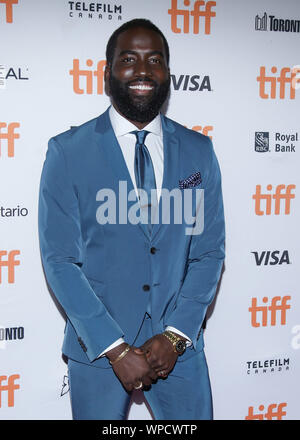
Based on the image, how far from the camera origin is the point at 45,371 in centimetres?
252

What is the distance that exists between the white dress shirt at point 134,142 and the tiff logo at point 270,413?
1.13 m

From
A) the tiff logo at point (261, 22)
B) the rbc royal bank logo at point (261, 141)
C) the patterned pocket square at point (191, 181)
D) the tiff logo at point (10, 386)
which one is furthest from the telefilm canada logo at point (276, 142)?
the tiff logo at point (10, 386)

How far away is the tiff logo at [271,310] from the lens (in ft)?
9.14

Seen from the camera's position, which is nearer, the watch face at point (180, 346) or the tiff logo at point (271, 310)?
the watch face at point (180, 346)

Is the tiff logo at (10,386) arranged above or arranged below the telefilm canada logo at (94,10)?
below

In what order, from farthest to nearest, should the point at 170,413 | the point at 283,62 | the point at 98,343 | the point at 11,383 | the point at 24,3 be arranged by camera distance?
1. the point at 283,62
2. the point at 11,383
3. the point at 24,3
4. the point at 170,413
5. the point at 98,343

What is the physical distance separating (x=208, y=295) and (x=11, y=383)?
113cm

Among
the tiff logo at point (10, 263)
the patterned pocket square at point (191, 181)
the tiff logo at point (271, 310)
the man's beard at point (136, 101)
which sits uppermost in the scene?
the man's beard at point (136, 101)

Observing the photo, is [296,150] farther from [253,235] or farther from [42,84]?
[42,84]

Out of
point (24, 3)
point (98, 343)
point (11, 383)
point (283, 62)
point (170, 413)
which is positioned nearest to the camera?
point (98, 343)

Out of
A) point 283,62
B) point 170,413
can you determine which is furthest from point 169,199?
point 283,62

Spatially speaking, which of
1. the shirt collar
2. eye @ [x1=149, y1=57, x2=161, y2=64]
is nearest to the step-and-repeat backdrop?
the shirt collar

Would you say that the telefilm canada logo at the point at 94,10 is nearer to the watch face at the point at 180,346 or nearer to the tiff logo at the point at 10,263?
the tiff logo at the point at 10,263

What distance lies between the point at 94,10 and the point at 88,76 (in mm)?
297
